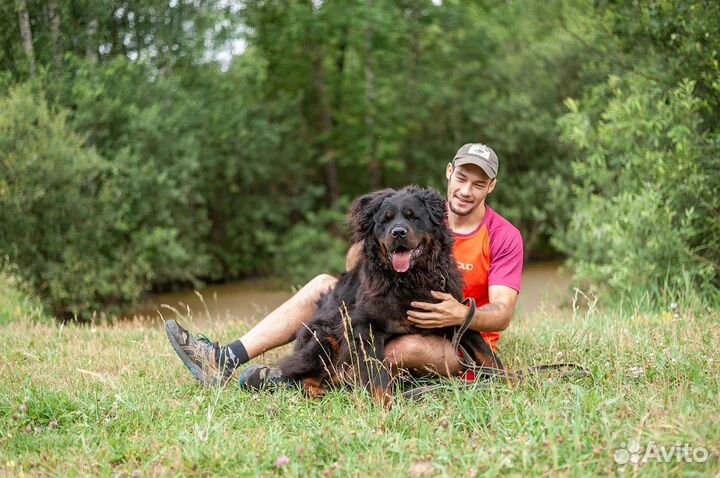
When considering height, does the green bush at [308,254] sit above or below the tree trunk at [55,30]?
below

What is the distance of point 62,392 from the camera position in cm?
392

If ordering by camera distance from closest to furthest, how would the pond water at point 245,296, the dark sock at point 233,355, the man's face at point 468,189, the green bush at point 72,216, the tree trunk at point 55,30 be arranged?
the man's face at point 468,189
the dark sock at point 233,355
the green bush at point 72,216
the tree trunk at point 55,30
the pond water at point 245,296

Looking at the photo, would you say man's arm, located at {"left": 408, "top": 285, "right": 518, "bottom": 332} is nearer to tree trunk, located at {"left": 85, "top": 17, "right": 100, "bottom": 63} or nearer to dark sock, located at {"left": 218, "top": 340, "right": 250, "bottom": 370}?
dark sock, located at {"left": 218, "top": 340, "right": 250, "bottom": 370}

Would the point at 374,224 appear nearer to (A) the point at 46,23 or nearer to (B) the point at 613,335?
(B) the point at 613,335

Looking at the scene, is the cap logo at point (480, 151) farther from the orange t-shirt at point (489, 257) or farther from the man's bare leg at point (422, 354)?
the man's bare leg at point (422, 354)

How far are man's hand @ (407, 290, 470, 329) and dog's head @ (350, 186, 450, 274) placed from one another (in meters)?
0.22

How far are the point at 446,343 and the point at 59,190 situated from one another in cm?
850

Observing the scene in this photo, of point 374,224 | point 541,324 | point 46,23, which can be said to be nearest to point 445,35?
point 46,23

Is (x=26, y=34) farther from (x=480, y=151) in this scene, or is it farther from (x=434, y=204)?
(x=434, y=204)

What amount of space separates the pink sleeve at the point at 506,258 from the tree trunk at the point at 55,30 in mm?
9180

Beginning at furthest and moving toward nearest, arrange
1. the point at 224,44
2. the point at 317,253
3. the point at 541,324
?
the point at 317,253
the point at 224,44
the point at 541,324

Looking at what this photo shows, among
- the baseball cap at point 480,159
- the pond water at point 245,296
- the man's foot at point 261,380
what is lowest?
the pond water at point 245,296

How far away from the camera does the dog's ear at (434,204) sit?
3916 mm

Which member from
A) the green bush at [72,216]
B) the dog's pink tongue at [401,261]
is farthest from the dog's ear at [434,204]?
the green bush at [72,216]
